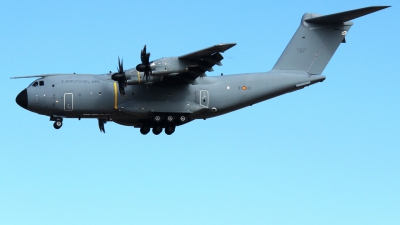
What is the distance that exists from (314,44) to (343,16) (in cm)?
137

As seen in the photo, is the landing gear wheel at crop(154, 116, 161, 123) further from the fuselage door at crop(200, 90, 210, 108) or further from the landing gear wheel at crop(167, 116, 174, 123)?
the fuselage door at crop(200, 90, 210, 108)

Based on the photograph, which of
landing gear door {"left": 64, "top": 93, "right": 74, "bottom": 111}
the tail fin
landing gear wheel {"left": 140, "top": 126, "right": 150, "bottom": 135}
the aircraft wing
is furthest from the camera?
the tail fin

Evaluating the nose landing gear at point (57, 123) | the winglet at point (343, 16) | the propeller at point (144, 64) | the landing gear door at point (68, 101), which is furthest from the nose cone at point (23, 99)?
the winglet at point (343, 16)

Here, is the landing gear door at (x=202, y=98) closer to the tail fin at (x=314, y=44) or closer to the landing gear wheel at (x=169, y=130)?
the landing gear wheel at (x=169, y=130)

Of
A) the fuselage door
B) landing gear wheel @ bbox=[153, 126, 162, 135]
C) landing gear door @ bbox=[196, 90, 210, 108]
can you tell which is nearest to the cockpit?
landing gear wheel @ bbox=[153, 126, 162, 135]

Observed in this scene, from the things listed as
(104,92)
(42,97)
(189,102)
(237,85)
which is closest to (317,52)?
(237,85)

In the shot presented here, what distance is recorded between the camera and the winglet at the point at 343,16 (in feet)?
78.6

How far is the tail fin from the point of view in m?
25.7

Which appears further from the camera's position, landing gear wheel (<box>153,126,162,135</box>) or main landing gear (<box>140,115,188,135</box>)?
landing gear wheel (<box>153,126,162,135</box>)

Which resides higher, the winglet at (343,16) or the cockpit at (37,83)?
the winglet at (343,16)

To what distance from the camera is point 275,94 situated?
82.4 feet

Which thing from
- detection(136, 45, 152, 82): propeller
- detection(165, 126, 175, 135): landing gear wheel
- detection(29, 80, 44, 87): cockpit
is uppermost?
detection(136, 45, 152, 82): propeller

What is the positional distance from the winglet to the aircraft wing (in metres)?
4.50

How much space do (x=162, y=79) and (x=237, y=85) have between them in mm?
2641
